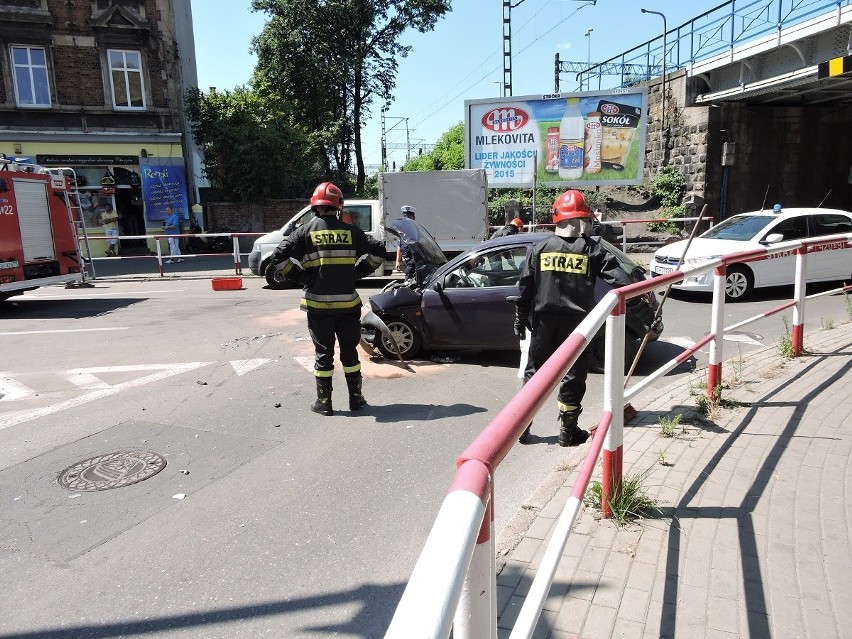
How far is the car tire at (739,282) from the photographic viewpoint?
10.9m

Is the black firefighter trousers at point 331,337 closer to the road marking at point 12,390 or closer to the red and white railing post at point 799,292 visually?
the road marking at point 12,390

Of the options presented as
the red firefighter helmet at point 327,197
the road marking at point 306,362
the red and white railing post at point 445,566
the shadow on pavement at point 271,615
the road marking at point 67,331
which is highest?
the red firefighter helmet at point 327,197

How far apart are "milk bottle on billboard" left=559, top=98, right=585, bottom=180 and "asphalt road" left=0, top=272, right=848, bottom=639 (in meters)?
14.2

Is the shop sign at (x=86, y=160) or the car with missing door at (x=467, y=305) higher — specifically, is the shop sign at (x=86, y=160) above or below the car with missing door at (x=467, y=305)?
above

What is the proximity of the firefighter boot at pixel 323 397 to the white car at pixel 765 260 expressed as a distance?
6833 mm

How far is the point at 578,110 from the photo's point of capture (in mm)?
21672

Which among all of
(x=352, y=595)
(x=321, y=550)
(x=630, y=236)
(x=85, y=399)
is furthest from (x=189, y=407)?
(x=630, y=236)

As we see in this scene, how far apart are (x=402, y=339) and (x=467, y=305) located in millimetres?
953

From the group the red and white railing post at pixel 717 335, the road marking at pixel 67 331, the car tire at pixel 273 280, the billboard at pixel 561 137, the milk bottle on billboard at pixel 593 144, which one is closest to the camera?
the red and white railing post at pixel 717 335

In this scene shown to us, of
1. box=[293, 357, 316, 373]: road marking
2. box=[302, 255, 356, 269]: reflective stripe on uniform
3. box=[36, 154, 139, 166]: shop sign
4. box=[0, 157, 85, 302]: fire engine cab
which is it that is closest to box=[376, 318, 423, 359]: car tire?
box=[293, 357, 316, 373]: road marking

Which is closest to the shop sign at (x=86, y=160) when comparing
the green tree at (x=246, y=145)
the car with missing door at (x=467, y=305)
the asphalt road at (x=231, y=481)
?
the green tree at (x=246, y=145)

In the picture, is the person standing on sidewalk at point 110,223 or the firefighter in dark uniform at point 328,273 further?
the person standing on sidewalk at point 110,223

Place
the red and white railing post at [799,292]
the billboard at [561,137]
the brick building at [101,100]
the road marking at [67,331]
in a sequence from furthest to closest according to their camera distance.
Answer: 1. the brick building at [101,100]
2. the billboard at [561,137]
3. the road marking at [67,331]
4. the red and white railing post at [799,292]

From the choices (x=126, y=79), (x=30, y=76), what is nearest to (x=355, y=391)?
(x=126, y=79)
